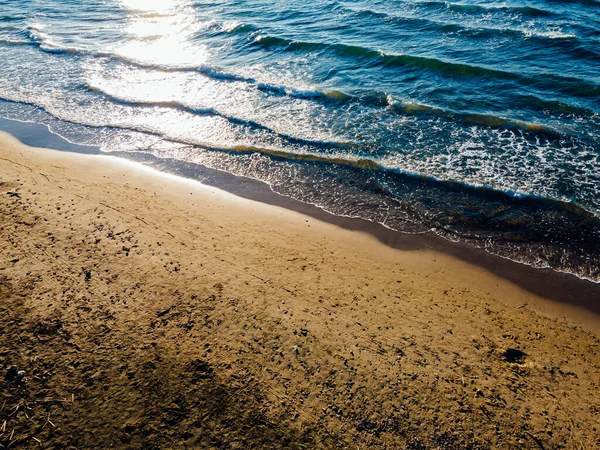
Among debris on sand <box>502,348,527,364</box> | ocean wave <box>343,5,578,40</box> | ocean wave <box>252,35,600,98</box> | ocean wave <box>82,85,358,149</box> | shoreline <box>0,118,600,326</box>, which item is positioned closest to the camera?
debris on sand <box>502,348,527,364</box>

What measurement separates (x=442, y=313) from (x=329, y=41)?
706 inches

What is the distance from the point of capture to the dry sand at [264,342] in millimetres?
5473

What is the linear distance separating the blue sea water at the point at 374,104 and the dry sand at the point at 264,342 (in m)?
2.27

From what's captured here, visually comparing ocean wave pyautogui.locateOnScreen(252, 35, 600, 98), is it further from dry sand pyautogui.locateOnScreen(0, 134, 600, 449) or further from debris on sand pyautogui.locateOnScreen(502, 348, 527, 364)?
debris on sand pyautogui.locateOnScreen(502, 348, 527, 364)

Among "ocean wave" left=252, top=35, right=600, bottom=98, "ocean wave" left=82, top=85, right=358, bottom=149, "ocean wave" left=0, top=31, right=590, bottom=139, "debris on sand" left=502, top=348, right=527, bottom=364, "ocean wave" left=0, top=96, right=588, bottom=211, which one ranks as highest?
"ocean wave" left=252, top=35, right=600, bottom=98

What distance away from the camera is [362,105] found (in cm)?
1541

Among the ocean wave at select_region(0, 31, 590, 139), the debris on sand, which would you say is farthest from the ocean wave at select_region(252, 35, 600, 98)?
the debris on sand

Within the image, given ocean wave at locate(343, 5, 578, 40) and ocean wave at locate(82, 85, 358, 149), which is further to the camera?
ocean wave at locate(343, 5, 578, 40)

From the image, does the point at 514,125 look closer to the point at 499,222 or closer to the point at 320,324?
the point at 499,222

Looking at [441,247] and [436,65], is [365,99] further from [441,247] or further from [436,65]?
[441,247]

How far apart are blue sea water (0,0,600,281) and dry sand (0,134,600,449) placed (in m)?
2.27

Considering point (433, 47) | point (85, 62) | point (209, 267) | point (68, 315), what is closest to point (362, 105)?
point (433, 47)

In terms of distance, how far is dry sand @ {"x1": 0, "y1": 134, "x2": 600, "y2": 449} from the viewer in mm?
Result: 5473

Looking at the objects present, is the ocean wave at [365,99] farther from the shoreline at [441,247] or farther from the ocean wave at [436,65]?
the shoreline at [441,247]
